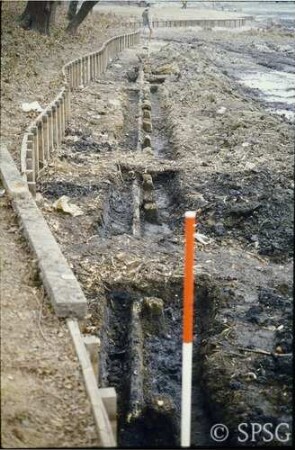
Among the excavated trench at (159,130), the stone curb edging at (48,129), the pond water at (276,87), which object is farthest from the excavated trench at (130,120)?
the pond water at (276,87)

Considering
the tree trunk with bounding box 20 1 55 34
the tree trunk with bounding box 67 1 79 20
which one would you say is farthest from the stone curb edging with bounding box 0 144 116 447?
the tree trunk with bounding box 67 1 79 20

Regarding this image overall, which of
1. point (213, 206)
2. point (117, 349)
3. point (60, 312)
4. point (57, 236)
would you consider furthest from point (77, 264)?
point (213, 206)

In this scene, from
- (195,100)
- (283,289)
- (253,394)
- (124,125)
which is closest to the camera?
(253,394)

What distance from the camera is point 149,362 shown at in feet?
25.7

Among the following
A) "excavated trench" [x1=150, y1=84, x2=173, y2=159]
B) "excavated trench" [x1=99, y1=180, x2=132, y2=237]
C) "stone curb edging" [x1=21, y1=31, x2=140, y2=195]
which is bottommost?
"excavated trench" [x1=99, y1=180, x2=132, y2=237]

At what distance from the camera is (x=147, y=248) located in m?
9.95

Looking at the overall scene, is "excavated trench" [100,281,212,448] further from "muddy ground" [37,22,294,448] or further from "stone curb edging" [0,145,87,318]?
"stone curb edging" [0,145,87,318]

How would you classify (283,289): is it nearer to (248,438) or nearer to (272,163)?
(248,438)

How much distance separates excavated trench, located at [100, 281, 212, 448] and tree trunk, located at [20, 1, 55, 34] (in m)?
21.2

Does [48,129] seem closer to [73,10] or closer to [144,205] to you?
[144,205]

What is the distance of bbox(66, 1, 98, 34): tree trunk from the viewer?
31438mm

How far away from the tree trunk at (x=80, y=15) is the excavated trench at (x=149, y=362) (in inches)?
984

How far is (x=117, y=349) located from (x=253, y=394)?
1852 millimetres

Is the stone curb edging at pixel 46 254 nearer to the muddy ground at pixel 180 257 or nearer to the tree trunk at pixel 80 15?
the muddy ground at pixel 180 257
